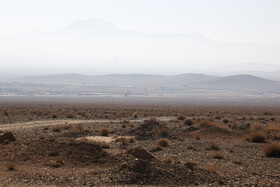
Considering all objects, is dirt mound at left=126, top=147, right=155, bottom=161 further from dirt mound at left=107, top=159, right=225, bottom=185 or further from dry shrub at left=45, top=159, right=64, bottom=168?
dry shrub at left=45, top=159, right=64, bottom=168

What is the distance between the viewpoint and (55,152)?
15.5 m

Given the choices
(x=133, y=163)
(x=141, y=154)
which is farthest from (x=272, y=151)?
(x=133, y=163)

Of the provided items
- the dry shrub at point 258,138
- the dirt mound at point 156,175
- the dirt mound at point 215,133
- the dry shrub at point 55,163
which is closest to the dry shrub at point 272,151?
the dry shrub at point 258,138

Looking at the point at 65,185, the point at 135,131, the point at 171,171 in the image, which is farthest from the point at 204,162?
the point at 135,131

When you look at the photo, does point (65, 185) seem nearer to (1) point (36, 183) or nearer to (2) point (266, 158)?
(1) point (36, 183)

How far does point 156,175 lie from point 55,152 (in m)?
4.99

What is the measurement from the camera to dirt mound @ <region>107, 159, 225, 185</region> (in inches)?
472

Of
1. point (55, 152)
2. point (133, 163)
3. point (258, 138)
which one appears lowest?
point (258, 138)

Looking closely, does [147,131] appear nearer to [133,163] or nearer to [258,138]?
[258,138]

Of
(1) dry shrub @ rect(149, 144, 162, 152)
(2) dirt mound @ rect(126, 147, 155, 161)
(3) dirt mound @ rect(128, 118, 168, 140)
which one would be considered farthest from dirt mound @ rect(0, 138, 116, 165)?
(3) dirt mound @ rect(128, 118, 168, 140)

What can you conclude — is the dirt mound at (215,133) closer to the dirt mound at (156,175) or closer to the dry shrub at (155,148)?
the dry shrub at (155,148)

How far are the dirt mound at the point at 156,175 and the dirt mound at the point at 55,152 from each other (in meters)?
2.62

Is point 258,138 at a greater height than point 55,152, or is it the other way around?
point 55,152

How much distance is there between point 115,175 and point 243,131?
17481 millimetres
